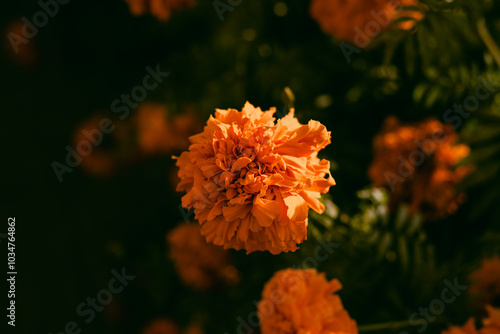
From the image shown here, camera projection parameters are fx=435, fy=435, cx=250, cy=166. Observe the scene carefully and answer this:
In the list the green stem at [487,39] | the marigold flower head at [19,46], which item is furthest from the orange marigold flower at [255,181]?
the marigold flower head at [19,46]

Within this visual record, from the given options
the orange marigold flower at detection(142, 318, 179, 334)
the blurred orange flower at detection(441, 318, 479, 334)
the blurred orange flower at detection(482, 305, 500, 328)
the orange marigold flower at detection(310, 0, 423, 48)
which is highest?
the orange marigold flower at detection(310, 0, 423, 48)

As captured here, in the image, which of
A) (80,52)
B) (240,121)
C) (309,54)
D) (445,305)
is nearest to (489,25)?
(309,54)

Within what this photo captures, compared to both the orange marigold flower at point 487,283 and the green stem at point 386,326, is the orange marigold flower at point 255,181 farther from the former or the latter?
the orange marigold flower at point 487,283

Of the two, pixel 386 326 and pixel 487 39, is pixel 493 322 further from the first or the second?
pixel 487 39

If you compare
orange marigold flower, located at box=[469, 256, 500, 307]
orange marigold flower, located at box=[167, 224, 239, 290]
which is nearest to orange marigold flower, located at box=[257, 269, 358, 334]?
orange marigold flower, located at box=[469, 256, 500, 307]

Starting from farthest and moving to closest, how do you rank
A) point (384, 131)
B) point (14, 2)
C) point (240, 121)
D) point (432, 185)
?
point (14, 2), point (384, 131), point (432, 185), point (240, 121)

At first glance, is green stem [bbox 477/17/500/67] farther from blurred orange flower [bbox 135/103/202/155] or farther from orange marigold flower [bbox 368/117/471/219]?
blurred orange flower [bbox 135/103/202/155]

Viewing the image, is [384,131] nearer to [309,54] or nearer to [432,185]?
[432,185]

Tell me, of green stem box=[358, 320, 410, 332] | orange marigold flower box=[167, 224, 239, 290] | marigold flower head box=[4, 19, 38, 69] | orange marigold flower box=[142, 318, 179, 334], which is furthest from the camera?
marigold flower head box=[4, 19, 38, 69]
